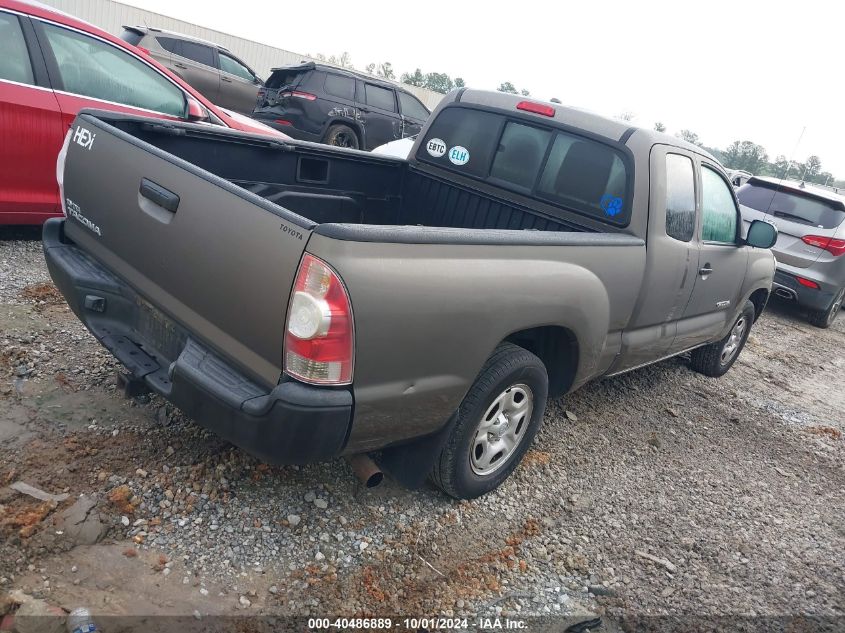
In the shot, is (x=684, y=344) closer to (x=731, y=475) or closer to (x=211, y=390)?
(x=731, y=475)

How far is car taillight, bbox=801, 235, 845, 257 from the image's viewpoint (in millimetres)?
7738

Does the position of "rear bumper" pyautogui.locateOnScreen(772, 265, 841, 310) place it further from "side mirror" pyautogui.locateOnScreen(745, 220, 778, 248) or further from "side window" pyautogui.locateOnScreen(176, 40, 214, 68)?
"side window" pyautogui.locateOnScreen(176, 40, 214, 68)

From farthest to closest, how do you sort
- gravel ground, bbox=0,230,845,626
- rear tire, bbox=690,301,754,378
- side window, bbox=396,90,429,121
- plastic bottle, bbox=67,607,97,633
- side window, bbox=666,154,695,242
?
side window, bbox=396,90,429,121, rear tire, bbox=690,301,754,378, side window, bbox=666,154,695,242, gravel ground, bbox=0,230,845,626, plastic bottle, bbox=67,607,97,633

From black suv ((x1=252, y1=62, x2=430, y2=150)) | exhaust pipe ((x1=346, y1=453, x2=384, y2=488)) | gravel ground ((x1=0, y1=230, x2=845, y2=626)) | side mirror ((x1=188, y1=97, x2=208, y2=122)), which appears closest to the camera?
gravel ground ((x1=0, y1=230, x2=845, y2=626))

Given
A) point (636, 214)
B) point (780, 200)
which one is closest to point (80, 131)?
point (636, 214)

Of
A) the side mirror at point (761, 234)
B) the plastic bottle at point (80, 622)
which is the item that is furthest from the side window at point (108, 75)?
the side mirror at point (761, 234)

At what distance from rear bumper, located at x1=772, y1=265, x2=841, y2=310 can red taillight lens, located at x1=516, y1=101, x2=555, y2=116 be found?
5.60m

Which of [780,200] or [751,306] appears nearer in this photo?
[751,306]

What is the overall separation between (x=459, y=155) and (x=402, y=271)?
222 centimetres

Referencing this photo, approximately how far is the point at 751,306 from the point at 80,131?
5188 mm

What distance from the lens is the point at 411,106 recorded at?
12070mm

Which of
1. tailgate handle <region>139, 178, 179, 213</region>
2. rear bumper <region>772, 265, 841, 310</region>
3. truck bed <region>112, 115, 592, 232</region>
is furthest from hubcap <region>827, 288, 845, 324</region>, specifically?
tailgate handle <region>139, 178, 179, 213</region>

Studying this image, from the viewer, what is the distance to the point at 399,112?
11.7m

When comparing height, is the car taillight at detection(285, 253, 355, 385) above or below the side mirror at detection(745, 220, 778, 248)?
below
